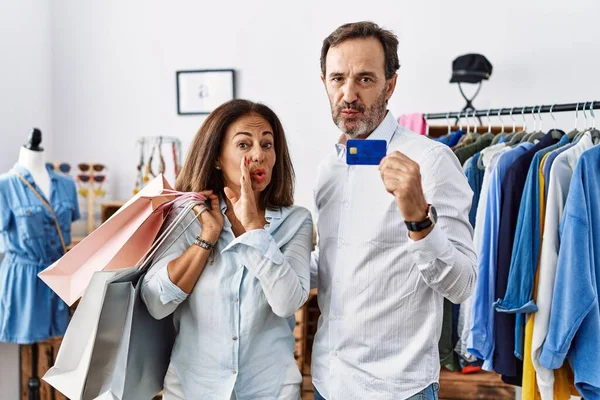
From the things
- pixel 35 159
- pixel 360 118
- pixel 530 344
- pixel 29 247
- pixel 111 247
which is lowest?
pixel 530 344

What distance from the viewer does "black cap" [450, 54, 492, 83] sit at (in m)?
3.54

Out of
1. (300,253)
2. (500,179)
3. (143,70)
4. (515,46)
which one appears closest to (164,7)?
(143,70)

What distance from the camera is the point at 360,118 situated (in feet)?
5.25

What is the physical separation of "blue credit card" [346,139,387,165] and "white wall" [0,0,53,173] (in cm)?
295

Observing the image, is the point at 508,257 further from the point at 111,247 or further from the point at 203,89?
the point at 203,89

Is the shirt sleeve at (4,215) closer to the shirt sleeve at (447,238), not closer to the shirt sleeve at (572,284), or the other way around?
the shirt sleeve at (447,238)

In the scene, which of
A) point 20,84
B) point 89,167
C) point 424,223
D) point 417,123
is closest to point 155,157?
point 89,167

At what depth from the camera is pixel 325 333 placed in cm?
161

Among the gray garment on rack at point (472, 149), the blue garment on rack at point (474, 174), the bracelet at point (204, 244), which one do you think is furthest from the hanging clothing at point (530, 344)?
the bracelet at point (204, 244)

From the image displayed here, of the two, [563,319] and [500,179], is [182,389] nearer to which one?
[563,319]

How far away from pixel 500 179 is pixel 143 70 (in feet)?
9.29

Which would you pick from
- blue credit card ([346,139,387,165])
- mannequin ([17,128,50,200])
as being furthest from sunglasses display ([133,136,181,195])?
blue credit card ([346,139,387,165])

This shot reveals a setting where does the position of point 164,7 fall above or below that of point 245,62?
above

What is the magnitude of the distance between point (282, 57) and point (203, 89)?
1.84ft
